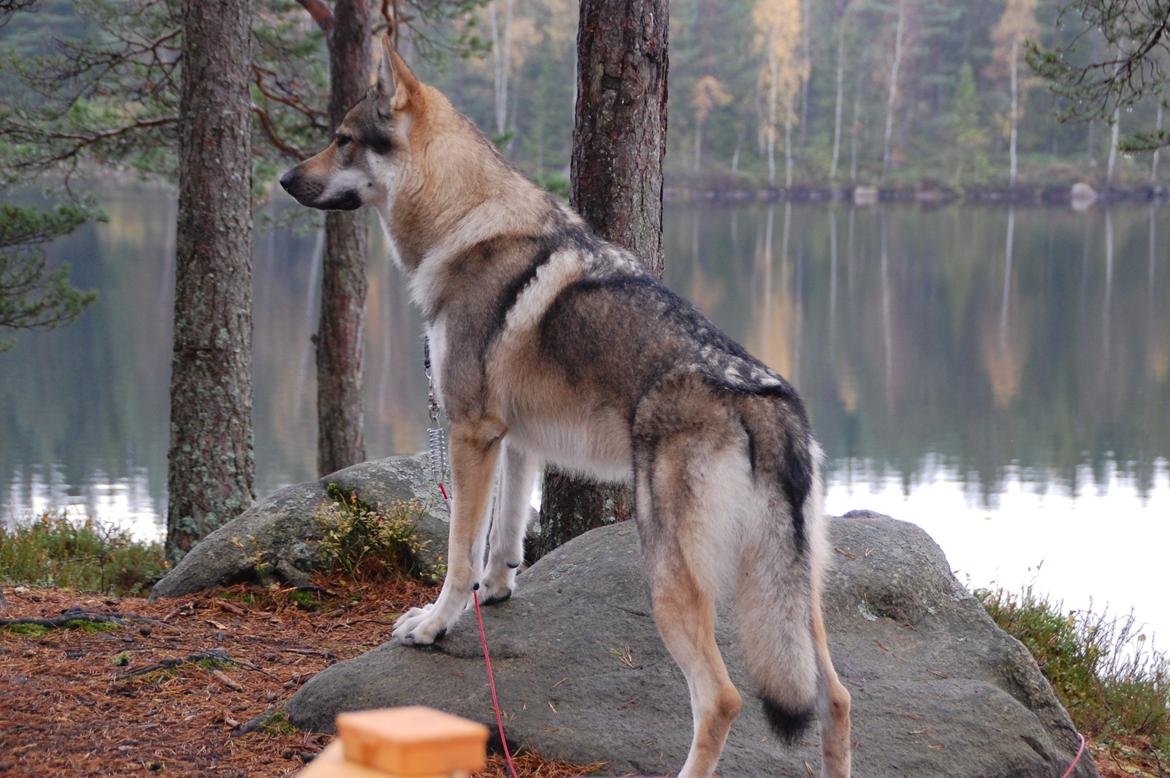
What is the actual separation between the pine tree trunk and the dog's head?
19.8 feet

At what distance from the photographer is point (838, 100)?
244ft

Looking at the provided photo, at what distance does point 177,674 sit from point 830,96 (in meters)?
78.5

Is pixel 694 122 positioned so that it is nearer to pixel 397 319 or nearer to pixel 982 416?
pixel 397 319

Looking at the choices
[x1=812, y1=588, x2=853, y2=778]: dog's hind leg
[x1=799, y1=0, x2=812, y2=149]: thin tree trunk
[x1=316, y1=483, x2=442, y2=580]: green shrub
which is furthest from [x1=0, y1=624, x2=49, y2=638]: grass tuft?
[x1=799, y1=0, x2=812, y2=149]: thin tree trunk

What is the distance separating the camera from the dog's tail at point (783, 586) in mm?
3764

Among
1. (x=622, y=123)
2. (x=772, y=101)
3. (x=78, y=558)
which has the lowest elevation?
(x=78, y=558)

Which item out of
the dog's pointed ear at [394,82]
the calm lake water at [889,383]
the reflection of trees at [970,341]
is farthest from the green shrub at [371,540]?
the reflection of trees at [970,341]

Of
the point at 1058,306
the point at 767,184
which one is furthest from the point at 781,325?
the point at 767,184

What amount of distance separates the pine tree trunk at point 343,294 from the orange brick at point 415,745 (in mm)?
9834

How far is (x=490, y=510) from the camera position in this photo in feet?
16.0

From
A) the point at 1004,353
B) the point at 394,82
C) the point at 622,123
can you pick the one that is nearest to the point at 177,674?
the point at 394,82

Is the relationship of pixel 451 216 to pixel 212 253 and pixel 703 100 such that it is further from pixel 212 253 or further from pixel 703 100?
pixel 703 100

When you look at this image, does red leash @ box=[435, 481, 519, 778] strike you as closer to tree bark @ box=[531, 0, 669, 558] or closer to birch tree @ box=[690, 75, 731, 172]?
tree bark @ box=[531, 0, 669, 558]

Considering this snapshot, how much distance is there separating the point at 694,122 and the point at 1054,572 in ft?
210
